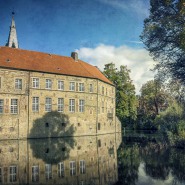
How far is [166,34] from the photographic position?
17938 millimetres

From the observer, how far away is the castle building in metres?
29.5

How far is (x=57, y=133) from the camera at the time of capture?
32438 millimetres

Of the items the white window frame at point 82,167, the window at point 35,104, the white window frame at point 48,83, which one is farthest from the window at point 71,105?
the white window frame at point 82,167

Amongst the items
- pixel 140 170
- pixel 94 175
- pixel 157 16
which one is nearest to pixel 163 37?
pixel 157 16

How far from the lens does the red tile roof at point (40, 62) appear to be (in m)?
31.1

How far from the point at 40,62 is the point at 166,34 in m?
21.1

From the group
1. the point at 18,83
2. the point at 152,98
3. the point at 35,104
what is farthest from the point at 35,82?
the point at 152,98

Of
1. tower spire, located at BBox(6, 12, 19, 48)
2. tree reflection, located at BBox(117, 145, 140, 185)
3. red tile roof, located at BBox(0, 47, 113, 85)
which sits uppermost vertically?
tower spire, located at BBox(6, 12, 19, 48)

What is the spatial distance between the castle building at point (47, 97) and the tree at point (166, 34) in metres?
17.5

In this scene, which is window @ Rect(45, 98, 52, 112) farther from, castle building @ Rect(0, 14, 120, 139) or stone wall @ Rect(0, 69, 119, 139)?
stone wall @ Rect(0, 69, 119, 139)

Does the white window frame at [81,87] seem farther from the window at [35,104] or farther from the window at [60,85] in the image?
the window at [35,104]

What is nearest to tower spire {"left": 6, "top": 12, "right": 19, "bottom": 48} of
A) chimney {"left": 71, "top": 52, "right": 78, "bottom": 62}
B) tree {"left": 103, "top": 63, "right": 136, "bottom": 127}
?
chimney {"left": 71, "top": 52, "right": 78, "bottom": 62}

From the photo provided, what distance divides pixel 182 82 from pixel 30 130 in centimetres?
1998

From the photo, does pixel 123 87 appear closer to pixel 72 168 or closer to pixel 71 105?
pixel 71 105
